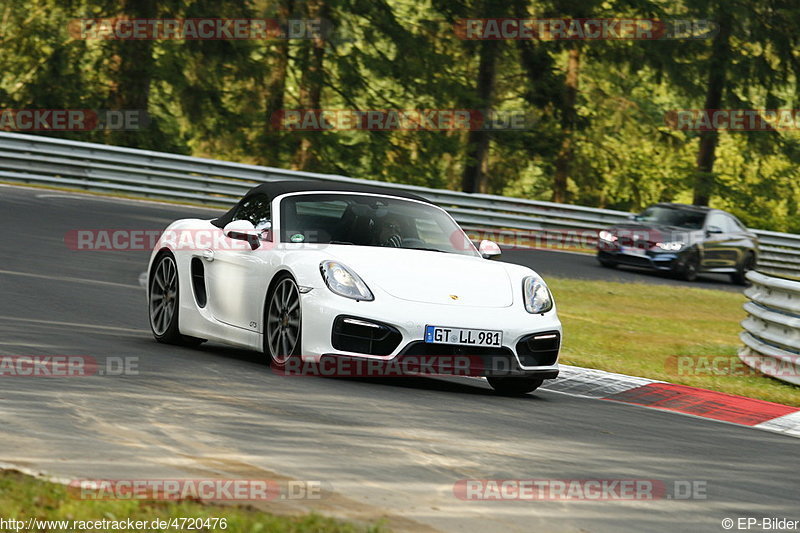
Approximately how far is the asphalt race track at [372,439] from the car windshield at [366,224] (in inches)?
39.2

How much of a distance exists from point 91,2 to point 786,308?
25983mm

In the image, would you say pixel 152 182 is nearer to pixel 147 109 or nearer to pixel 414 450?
pixel 147 109

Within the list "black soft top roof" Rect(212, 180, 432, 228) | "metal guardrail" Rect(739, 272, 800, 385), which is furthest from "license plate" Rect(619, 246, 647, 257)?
"black soft top roof" Rect(212, 180, 432, 228)

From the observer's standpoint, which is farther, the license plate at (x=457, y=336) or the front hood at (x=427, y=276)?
the front hood at (x=427, y=276)

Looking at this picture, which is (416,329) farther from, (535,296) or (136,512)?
(136,512)

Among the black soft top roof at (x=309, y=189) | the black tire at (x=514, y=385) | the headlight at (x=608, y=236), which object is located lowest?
the headlight at (x=608, y=236)

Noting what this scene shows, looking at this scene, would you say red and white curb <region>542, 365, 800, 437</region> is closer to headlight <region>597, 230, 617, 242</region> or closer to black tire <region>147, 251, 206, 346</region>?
black tire <region>147, 251, 206, 346</region>

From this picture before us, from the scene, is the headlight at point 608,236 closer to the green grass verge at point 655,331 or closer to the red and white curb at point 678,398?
the green grass verge at point 655,331

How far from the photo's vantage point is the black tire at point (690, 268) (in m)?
24.4

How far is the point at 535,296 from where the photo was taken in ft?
29.7

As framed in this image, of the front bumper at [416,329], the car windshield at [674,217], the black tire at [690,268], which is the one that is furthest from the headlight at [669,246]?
the front bumper at [416,329]

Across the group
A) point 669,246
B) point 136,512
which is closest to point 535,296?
→ point 136,512

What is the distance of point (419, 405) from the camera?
26.0 ft

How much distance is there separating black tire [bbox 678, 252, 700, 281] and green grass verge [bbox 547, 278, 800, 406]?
1.37 meters
